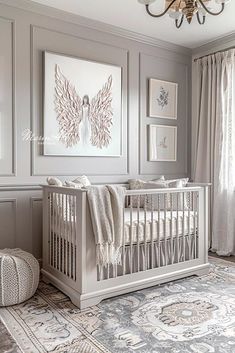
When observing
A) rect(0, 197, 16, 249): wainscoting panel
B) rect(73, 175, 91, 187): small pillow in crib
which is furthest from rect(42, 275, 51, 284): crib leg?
rect(73, 175, 91, 187): small pillow in crib

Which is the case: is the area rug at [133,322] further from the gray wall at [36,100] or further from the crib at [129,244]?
the gray wall at [36,100]

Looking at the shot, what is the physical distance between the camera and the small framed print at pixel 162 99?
3679 millimetres

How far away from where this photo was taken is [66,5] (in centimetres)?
290

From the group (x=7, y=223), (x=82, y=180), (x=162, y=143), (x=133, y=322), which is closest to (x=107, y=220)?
(x=133, y=322)

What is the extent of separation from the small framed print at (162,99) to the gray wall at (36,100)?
123 millimetres

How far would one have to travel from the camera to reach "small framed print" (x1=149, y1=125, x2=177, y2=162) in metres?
3.71

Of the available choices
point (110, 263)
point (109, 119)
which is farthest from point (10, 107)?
point (110, 263)

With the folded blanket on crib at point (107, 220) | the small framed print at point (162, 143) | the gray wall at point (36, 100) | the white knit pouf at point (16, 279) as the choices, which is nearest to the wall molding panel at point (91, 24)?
the gray wall at point (36, 100)

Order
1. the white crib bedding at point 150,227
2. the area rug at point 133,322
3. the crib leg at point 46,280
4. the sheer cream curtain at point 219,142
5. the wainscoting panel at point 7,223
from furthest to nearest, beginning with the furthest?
the sheer cream curtain at point 219,142, the wainscoting panel at point 7,223, the crib leg at point 46,280, the white crib bedding at point 150,227, the area rug at point 133,322

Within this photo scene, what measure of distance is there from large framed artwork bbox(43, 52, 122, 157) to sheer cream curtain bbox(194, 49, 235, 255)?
1.08m

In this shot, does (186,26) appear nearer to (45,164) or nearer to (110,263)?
(45,164)

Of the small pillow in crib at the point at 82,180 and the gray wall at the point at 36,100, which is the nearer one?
the gray wall at the point at 36,100

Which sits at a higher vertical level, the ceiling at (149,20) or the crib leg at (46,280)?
the ceiling at (149,20)

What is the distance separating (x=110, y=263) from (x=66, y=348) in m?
0.70
